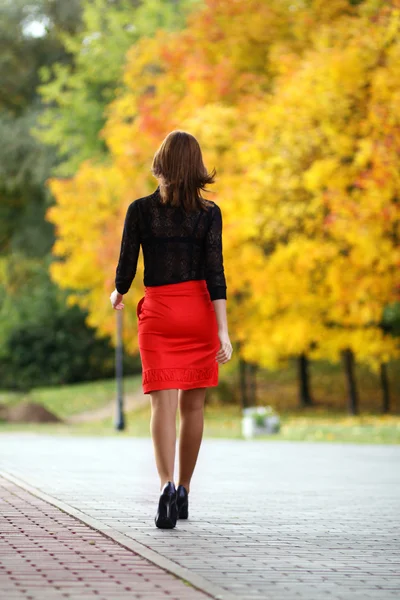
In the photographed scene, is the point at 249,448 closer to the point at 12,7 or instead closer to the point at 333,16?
the point at 333,16

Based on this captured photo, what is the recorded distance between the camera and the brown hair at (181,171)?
7375 mm

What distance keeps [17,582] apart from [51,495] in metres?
4.28

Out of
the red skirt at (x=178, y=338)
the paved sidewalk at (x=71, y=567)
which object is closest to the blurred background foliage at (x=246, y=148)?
the red skirt at (x=178, y=338)

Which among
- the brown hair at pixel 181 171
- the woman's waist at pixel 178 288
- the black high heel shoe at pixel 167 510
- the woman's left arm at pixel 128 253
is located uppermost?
the brown hair at pixel 181 171

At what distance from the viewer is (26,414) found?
106 feet

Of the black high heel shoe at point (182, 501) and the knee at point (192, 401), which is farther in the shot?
the black high heel shoe at point (182, 501)

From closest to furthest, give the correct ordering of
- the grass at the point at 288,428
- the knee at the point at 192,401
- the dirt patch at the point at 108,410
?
the knee at the point at 192,401 → the grass at the point at 288,428 → the dirt patch at the point at 108,410

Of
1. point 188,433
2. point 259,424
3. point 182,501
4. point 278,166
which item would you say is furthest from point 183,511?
point 278,166

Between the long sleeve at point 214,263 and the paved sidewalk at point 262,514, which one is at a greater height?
the long sleeve at point 214,263

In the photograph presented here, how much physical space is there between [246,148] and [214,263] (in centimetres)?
1858

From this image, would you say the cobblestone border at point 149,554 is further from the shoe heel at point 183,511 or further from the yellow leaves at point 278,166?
the yellow leaves at point 278,166

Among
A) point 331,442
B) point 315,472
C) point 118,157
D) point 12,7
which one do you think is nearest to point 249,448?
point 331,442

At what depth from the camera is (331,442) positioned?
68.1ft

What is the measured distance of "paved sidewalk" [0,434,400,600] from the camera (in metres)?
5.58
